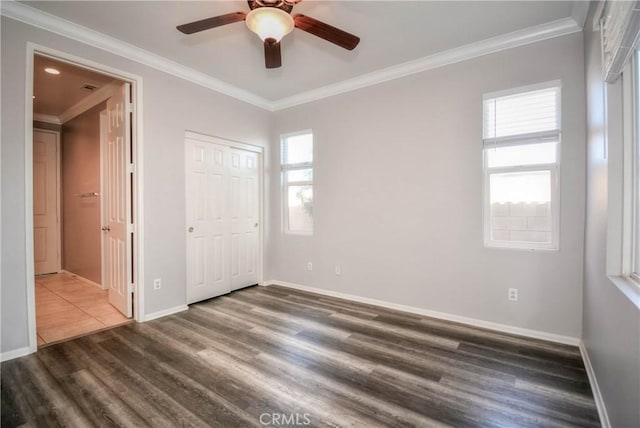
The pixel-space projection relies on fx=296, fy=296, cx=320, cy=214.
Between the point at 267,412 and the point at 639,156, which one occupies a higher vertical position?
the point at 639,156

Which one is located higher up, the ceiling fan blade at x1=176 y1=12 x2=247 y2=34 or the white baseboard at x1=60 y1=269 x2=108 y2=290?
the ceiling fan blade at x1=176 y1=12 x2=247 y2=34

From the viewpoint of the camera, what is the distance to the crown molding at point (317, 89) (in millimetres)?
2455

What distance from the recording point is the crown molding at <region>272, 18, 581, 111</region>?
101 inches

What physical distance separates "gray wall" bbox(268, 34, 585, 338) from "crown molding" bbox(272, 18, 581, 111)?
7cm

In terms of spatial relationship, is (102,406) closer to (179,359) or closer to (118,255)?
(179,359)

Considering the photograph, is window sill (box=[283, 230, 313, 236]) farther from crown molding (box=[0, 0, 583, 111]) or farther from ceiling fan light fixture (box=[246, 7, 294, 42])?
ceiling fan light fixture (box=[246, 7, 294, 42])

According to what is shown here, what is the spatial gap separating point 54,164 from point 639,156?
292 inches

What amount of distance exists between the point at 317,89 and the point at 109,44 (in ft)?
7.57

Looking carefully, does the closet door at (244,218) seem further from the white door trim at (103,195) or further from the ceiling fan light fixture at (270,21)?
the ceiling fan light fixture at (270,21)

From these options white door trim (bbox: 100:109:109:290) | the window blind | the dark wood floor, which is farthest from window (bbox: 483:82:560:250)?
white door trim (bbox: 100:109:109:290)

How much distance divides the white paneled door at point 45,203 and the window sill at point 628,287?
7303 mm

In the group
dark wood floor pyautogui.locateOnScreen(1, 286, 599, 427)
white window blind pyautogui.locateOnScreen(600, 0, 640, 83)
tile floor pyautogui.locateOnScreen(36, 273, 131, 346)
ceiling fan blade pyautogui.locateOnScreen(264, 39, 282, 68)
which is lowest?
dark wood floor pyautogui.locateOnScreen(1, 286, 599, 427)

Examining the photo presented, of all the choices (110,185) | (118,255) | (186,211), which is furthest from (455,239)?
(110,185)

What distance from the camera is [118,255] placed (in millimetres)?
3408
